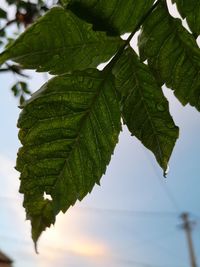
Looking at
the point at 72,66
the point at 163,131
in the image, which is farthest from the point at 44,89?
the point at 163,131

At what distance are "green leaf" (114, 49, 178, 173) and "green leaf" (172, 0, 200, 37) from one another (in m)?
0.07

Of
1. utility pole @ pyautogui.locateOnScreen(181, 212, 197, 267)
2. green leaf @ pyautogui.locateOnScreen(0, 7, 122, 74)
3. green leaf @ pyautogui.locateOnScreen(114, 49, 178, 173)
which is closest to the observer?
green leaf @ pyautogui.locateOnScreen(0, 7, 122, 74)

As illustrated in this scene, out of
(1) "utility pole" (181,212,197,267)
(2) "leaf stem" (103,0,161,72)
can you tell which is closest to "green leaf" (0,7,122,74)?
(2) "leaf stem" (103,0,161,72)

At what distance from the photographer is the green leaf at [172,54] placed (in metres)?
0.50

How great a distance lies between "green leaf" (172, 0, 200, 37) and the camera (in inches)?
19.0

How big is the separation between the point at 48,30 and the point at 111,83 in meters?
0.11

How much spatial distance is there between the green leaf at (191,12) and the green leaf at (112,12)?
4cm

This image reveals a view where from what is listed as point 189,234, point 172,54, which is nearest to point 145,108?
point 172,54

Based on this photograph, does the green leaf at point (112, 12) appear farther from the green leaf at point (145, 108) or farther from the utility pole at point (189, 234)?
the utility pole at point (189, 234)

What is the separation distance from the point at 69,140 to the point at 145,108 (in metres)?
0.10

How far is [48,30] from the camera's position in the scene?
16.9 inches

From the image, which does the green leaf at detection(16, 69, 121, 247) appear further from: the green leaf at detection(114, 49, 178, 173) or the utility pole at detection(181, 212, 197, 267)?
the utility pole at detection(181, 212, 197, 267)

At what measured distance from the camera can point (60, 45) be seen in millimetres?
455

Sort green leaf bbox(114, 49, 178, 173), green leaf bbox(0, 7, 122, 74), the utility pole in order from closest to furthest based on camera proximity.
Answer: green leaf bbox(0, 7, 122, 74) < green leaf bbox(114, 49, 178, 173) < the utility pole
